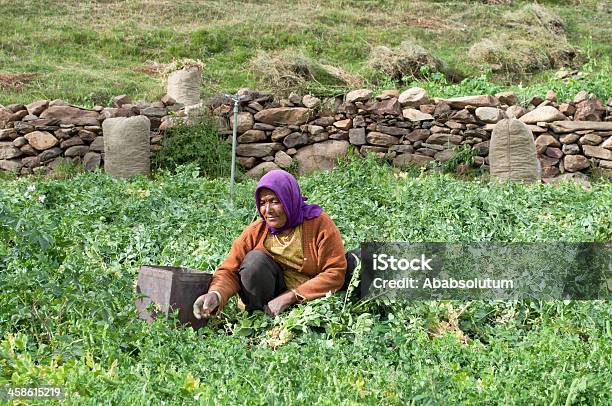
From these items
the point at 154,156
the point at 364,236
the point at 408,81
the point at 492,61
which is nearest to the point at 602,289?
the point at 364,236

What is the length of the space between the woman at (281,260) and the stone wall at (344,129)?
20.2 ft

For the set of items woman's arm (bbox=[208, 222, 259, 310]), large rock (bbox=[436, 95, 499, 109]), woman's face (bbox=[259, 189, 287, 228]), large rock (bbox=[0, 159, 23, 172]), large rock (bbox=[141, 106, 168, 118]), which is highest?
woman's face (bbox=[259, 189, 287, 228])

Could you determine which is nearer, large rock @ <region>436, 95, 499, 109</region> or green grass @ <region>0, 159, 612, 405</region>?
green grass @ <region>0, 159, 612, 405</region>

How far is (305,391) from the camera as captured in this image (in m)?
3.13

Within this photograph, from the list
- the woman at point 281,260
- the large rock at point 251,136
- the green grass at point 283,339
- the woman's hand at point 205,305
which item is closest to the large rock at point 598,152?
the large rock at point 251,136

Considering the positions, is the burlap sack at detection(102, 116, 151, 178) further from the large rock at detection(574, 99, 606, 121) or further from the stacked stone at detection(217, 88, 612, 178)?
the large rock at detection(574, 99, 606, 121)

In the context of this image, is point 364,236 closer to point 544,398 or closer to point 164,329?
point 164,329

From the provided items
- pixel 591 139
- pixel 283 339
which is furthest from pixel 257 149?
pixel 283 339

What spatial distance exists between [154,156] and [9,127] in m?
1.90

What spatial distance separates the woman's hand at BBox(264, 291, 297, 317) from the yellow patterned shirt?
0.17 meters

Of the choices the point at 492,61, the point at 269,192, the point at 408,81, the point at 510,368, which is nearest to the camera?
the point at 510,368

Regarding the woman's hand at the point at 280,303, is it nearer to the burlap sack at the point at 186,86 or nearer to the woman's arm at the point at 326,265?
the woman's arm at the point at 326,265

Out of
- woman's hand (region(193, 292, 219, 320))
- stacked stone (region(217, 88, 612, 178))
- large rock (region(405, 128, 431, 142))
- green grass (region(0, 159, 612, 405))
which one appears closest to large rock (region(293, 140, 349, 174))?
stacked stone (region(217, 88, 612, 178))

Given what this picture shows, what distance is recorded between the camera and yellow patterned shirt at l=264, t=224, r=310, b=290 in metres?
4.43
